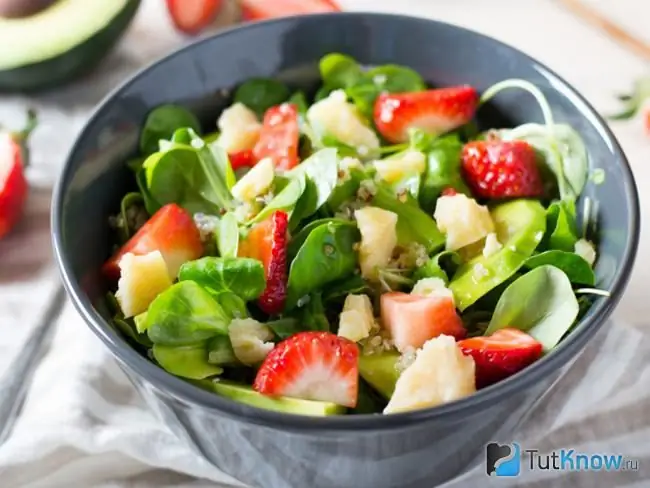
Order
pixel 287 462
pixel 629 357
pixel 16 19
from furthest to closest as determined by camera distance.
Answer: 1. pixel 16 19
2. pixel 629 357
3. pixel 287 462

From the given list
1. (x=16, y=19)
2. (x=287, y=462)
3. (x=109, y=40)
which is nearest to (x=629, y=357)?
(x=287, y=462)

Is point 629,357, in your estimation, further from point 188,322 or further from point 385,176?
point 188,322

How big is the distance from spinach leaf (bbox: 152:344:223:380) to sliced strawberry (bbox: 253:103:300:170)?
0.82ft

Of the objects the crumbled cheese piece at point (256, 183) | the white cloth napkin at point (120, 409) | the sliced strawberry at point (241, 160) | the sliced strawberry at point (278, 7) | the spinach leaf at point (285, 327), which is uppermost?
the crumbled cheese piece at point (256, 183)

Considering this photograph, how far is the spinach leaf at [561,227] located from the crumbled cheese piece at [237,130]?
35 cm

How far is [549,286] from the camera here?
0.90 m

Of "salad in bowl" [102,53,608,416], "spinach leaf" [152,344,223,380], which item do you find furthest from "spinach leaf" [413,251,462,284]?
"spinach leaf" [152,344,223,380]

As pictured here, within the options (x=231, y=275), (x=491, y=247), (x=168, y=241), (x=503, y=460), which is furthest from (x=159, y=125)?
(x=503, y=460)

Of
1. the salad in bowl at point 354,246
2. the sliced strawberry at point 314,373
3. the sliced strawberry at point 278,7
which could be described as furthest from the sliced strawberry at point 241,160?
the sliced strawberry at point 278,7

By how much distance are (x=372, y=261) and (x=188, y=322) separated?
19 cm

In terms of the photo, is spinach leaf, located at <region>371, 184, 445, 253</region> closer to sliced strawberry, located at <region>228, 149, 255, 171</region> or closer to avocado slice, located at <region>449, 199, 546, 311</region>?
avocado slice, located at <region>449, 199, 546, 311</region>

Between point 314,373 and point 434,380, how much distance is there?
0.34ft

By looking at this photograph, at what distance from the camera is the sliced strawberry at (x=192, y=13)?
1494mm

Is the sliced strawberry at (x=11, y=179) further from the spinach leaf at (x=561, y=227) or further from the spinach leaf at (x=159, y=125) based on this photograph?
the spinach leaf at (x=561, y=227)
